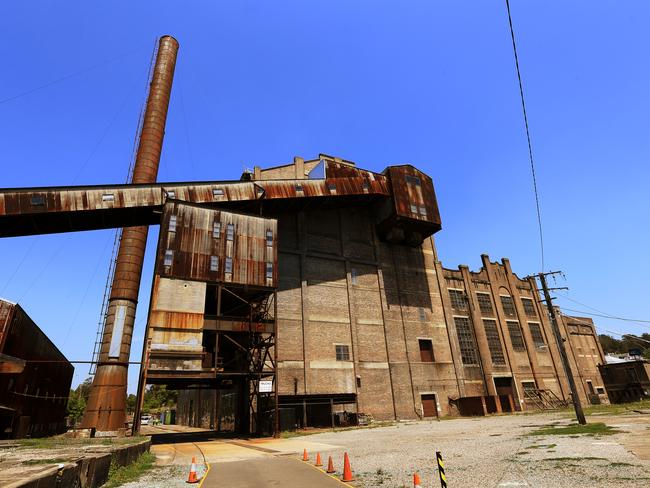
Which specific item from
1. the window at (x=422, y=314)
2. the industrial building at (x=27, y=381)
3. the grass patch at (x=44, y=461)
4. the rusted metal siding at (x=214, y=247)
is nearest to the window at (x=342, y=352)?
the rusted metal siding at (x=214, y=247)

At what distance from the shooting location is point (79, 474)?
6.78m

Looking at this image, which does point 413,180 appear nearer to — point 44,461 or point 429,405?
point 429,405

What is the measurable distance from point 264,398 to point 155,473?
1528cm

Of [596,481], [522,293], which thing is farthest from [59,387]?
[522,293]

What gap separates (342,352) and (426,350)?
946 centimetres

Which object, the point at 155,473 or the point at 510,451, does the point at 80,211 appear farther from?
the point at 510,451

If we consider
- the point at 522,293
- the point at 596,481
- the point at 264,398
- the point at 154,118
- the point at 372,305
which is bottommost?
the point at 596,481

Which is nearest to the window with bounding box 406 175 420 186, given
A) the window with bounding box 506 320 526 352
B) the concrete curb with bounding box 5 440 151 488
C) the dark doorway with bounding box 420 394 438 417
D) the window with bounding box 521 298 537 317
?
the window with bounding box 506 320 526 352

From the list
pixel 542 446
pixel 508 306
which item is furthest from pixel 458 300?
pixel 542 446

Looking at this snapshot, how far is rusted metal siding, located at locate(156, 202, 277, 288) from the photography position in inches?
918

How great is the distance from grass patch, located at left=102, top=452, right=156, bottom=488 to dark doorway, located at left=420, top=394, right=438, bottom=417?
25.4 m

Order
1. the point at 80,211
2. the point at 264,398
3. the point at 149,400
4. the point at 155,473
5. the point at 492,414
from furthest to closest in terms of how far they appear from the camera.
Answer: the point at 149,400
the point at 492,414
the point at 264,398
the point at 80,211
the point at 155,473

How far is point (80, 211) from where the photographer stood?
22.5 metres

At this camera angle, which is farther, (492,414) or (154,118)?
(492,414)
